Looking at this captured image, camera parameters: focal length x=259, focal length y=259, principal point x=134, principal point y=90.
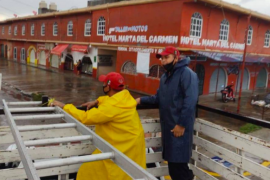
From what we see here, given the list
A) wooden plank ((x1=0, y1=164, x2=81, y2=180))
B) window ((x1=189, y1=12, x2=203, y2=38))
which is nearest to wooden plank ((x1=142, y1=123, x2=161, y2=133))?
wooden plank ((x1=0, y1=164, x2=81, y2=180))

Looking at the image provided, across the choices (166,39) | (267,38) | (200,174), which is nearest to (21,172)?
(200,174)

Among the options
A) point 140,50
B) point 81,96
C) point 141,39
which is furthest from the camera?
point 141,39

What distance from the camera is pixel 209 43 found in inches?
634

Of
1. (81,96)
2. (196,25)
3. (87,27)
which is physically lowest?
(81,96)

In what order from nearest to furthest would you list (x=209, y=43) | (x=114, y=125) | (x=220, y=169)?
(x=114, y=125) → (x=220, y=169) → (x=209, y=43)

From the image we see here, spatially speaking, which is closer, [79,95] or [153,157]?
[153,157]

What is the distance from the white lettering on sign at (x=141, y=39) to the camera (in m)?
15.1

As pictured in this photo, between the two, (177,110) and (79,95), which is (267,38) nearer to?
(79,95)

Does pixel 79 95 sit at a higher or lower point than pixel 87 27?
lower

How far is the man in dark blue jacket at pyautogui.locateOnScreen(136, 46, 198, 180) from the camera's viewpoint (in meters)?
2.69

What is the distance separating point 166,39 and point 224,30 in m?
4.46

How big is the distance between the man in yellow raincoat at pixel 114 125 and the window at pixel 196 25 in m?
13.3

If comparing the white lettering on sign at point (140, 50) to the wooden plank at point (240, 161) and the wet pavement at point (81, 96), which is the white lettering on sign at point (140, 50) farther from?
the wooden plank at point (240, 161)

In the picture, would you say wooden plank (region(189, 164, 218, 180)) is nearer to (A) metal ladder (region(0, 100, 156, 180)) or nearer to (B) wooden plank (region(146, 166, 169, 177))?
(B) wooden plank (region(146, 166, 169, 177))
